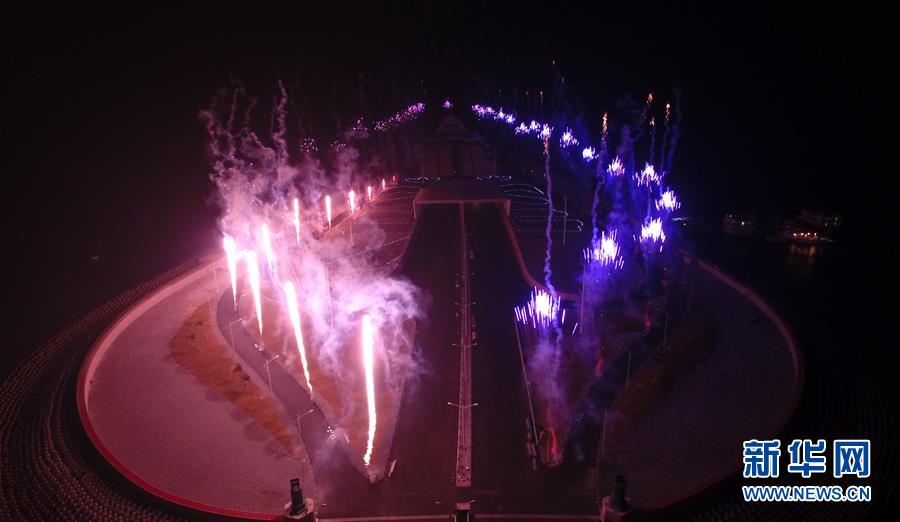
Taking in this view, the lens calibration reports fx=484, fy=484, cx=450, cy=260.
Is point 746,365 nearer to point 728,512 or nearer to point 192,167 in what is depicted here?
point 728,512

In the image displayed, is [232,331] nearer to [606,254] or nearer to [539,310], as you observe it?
[539,310]

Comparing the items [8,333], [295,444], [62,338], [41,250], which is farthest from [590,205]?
[41,250]

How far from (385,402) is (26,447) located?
40.1ft

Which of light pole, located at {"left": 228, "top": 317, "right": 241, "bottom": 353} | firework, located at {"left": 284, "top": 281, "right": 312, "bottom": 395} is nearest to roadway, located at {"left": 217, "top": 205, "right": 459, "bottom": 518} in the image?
light pole, located at {"left": 228, "top": 317, "right": 241, "bottom": 353}

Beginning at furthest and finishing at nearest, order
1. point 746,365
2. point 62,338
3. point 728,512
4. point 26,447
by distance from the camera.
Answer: point 62,338 < point 746,365 < point 26,447 < point 728,512

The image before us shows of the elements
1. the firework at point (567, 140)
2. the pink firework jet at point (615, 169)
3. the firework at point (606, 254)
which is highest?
the firework at point (567, 140)

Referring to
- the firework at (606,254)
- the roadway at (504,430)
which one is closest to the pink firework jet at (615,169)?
the firework at (606,254)

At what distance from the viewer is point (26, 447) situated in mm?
16500

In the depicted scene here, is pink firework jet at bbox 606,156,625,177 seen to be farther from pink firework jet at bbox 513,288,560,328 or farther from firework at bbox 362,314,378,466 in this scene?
firework at bbox 362,314,378,466

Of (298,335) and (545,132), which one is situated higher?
(545,132)

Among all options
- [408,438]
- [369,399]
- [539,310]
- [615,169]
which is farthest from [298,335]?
[615,169]

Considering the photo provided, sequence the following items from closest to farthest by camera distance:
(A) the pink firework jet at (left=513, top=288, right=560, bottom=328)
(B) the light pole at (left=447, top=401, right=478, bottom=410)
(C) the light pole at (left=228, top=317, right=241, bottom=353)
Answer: (B) the light pole at (left=447, top=401, right=478, bottom=410) → (C) the light pole at (left=228, top=317, right=241, bottom=353) → (A) the pink firework jet at (left=513, top=288, right=560, bottom=328)

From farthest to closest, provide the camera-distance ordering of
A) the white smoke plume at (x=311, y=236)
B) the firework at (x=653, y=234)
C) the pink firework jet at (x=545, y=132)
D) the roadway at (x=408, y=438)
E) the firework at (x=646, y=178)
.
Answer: the pink firework jet at (x=545, y=132), the firework at (x=646, y=178), the firework at (x=653, y=234), the white smoke plume at (x=311, y=236), the roadway at (x=408, y=438)

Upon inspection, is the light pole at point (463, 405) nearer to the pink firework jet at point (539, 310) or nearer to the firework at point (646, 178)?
the pink firework jet at point (539, 310)
